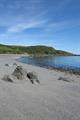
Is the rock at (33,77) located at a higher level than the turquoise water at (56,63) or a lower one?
higher

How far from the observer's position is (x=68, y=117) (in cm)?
855

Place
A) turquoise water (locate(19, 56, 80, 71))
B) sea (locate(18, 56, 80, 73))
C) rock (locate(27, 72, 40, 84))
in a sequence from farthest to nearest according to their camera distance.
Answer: turquoise water (locate(19, 56, 80, 71))
sea (locate(18, 56, 80, 73))
rock (locate(27, 72, 40, 84))

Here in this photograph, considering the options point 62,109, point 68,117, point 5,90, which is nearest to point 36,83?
point 5,90

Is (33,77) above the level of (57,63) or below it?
above

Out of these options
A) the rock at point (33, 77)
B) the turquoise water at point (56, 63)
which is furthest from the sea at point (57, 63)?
the rock at point (33, 77)

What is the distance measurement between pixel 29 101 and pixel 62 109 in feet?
7.33

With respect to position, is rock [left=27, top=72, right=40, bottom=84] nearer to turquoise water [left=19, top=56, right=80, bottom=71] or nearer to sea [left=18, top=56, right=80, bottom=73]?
sea [left=18, top=56, right=80, bottom=73]

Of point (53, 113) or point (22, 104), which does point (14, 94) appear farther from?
point (53, 113)

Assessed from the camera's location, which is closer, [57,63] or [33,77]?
[33,77]

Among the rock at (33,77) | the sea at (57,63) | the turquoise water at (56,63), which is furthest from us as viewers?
the turquoise water at (56,63)

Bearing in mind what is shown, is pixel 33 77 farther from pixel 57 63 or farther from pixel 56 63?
pixel 57 63

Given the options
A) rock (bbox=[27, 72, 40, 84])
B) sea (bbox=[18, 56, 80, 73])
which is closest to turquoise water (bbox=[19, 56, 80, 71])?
sea (bbox=[18, 56, 80, 73])

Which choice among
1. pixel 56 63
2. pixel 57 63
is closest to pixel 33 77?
pixel 56 63

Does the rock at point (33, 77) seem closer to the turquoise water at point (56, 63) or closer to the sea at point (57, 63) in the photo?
the sea at point (57, 63)
